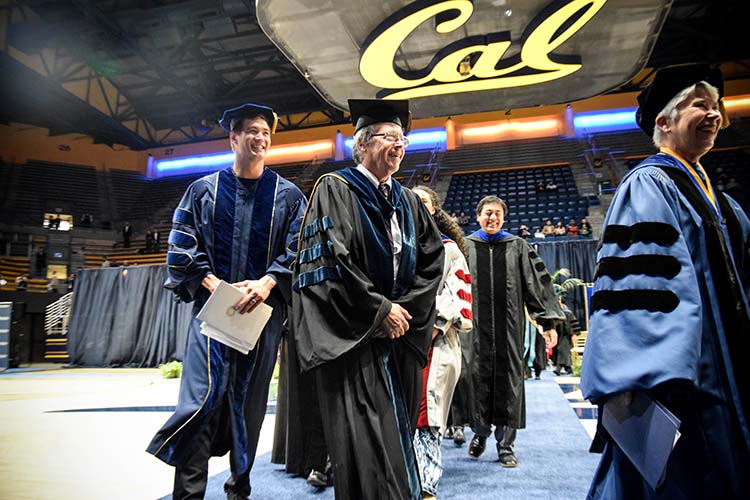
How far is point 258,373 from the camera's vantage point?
89.7 inches

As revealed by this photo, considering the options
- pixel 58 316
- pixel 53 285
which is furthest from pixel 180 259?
pixel 53 285

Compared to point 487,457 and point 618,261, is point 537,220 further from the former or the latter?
point 618,261

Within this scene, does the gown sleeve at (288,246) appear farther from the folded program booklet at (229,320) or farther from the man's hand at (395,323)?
the man's hand at (395,323)

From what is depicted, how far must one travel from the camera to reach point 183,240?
2.25 m

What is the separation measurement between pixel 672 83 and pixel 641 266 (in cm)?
67

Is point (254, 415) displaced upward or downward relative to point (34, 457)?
upward

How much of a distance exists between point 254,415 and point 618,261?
1668 millimetres

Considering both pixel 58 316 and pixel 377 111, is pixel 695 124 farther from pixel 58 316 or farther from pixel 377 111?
pixel 58 316

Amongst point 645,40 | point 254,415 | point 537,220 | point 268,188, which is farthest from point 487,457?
point 537,220

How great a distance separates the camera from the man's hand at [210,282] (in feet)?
7.22

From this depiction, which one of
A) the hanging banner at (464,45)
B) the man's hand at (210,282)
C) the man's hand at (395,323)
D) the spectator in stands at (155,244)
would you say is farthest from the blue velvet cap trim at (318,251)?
the spectator in stands at (155,244)

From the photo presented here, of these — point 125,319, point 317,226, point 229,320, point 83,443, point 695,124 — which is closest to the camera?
point 695,124

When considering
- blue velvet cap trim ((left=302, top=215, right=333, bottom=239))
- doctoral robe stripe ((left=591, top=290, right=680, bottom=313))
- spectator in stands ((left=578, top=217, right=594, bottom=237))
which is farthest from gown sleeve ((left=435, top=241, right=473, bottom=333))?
spectator in stands ((left=578, top=217, right=594, bottom=237))

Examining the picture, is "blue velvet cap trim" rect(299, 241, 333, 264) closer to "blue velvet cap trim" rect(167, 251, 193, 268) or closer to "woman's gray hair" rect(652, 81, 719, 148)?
"blue velvet cap trim" rect(167, 251, 193, 268)
